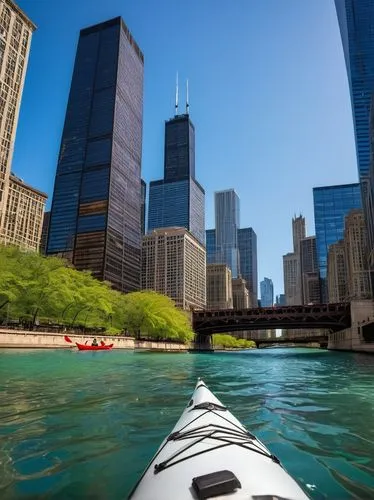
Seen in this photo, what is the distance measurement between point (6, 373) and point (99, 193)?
155326 mm

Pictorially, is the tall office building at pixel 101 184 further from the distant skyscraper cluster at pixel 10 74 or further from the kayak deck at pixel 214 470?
the kayak deck at pixel 214 470

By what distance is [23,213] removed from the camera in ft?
504

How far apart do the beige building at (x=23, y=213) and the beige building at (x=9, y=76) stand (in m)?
41.9

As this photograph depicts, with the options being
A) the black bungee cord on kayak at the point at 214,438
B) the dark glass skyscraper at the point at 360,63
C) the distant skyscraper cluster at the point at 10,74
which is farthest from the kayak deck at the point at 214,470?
the dark glass skyscraper at the point at 360,63

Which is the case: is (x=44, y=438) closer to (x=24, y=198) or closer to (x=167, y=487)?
(x=167, y=487)

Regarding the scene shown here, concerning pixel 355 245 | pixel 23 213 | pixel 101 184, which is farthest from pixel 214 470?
pixel 355 245

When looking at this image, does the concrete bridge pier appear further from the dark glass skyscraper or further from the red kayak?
the dark glass skyscraper

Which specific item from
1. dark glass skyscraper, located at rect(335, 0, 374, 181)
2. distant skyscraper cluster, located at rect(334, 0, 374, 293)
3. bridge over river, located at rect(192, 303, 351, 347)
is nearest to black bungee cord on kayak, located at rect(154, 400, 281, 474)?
bridge over river, located at rect(192, 303, 351, 347)

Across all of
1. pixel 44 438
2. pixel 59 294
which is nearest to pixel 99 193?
pixel 59 294

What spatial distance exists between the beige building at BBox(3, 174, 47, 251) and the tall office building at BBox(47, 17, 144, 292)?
13.9 meters

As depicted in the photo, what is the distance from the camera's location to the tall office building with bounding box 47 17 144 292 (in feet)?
528

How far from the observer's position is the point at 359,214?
161375 millimetres

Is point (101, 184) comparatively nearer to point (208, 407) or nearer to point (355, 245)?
point (355, 245)

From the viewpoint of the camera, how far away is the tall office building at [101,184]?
161m
